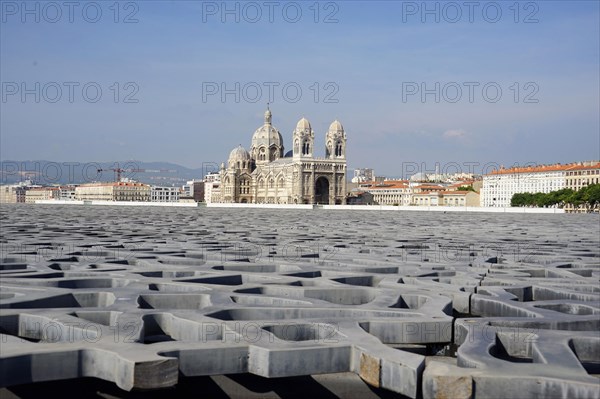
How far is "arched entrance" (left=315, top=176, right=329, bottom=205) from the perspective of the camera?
11670cm

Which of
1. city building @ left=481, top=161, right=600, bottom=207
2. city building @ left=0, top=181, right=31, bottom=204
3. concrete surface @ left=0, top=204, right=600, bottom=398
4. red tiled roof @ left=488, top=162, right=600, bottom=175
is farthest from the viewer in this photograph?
city building @ left=0, top=181, right=31, bottom=204

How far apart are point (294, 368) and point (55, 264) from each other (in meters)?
5.99

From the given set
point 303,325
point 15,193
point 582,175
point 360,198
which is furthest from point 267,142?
point 303,325

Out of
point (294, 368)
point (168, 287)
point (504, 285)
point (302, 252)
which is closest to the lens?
point (294, 368)

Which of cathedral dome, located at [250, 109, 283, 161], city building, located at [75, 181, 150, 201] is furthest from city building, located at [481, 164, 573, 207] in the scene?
city building, located at [75, 181, 150, 201]

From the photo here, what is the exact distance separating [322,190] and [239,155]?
65.4 feet

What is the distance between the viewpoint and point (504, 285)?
8281mm

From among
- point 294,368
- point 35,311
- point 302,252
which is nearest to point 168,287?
point 35,311

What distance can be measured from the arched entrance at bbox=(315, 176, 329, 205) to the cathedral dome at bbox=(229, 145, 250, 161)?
18293mm

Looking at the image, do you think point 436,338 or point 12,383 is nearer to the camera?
point 12,383

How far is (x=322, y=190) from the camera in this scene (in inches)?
4641

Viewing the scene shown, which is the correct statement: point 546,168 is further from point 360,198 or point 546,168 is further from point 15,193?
point 15,193

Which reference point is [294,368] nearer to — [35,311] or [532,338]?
[532,338]

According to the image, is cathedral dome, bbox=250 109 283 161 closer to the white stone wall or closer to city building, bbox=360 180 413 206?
city building, bbox=360 180 413 206
